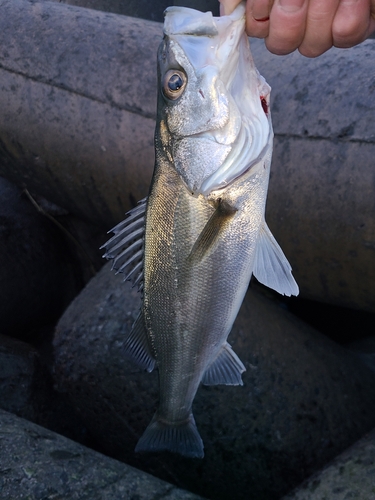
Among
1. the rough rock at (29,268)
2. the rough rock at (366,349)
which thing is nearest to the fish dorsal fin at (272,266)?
the rough rock at (366,349)

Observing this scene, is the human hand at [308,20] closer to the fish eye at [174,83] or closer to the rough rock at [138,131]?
the fish eye at [174,83]

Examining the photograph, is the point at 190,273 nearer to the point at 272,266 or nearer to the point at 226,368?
the point at 272,266

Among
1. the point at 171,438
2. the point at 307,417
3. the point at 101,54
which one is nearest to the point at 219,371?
the point at 171,438

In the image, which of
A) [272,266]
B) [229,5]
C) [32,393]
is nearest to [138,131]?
[229,5]

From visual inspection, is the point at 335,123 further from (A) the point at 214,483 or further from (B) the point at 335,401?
(A) the point at 214,483

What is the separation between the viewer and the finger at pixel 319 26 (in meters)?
1.36

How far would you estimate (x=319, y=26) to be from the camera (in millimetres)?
1399

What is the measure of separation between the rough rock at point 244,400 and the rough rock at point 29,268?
704 millimetres

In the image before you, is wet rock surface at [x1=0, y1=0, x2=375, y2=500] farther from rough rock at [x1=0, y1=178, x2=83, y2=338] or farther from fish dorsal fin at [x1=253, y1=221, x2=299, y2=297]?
fish dorsal fin at [x1=253, y1=221, x2=299, y2=297]

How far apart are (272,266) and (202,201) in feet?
0.88

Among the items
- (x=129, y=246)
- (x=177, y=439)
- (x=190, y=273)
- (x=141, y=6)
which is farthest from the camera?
(x=141, y=6)

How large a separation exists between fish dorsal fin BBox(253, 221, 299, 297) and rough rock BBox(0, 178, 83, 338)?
A: 5.82ft

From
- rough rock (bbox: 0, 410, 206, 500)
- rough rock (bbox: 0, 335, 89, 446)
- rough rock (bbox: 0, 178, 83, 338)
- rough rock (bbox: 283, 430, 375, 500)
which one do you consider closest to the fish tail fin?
rough rock (bbox: 0, 410, 206, 500)

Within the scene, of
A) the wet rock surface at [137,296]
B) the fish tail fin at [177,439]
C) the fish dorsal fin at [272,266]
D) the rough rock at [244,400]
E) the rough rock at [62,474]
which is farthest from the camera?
the rough rock at [244,400]
